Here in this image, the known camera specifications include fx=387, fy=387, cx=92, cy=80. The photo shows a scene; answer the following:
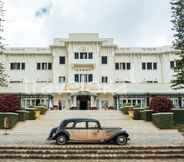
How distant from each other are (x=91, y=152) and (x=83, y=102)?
41.0 m

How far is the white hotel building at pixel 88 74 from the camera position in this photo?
5744cm

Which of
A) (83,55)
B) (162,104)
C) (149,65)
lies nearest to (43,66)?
(83,55)

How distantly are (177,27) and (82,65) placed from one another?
3070 centimetres

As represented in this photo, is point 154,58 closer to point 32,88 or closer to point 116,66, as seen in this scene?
point 116,66

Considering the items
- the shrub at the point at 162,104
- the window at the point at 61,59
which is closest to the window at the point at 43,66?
the window at the point at 61,59

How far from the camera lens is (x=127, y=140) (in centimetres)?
2083

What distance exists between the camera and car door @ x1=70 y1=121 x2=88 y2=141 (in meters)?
20.4

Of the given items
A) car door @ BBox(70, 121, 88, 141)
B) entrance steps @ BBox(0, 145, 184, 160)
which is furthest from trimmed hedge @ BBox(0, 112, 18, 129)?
entrance steps @ BBox(0, 145, 184, 160)

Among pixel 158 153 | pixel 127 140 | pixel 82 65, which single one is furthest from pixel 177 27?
pixel 82 65

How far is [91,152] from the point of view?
18.2m

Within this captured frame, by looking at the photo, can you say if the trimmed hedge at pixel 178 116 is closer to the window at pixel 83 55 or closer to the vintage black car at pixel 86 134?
the vintage black car at pixel 86 134

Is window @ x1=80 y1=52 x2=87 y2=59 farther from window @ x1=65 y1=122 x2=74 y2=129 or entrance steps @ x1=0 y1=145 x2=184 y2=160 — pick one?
entrance steps @ x1=0 y1=145 x2=184 y2=160

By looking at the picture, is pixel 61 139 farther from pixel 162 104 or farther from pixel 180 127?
pixel 162 104

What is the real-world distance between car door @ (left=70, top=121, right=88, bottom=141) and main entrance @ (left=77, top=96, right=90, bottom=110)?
38.0 metres
